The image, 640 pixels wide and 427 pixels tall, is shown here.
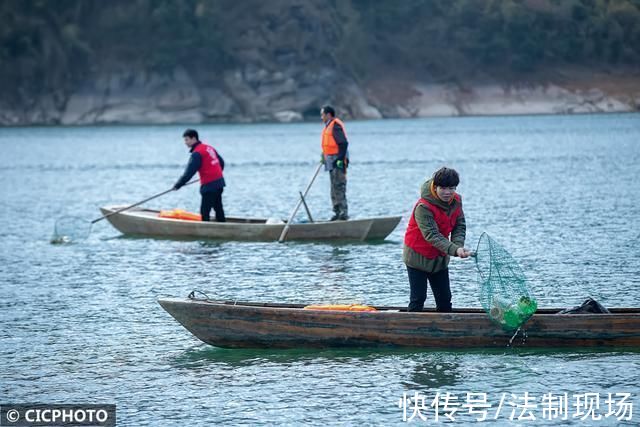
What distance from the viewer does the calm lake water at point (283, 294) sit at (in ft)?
35.0

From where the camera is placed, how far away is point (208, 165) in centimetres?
2033

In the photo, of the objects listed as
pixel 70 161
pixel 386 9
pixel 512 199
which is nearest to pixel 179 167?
pixel 70 161

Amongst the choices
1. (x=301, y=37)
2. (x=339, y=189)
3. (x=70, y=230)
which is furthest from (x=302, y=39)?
(x=339, y=189)

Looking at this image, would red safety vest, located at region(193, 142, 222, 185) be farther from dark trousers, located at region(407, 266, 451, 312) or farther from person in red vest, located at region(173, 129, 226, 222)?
dark trousers, located at region(407, 266, 451, 312)

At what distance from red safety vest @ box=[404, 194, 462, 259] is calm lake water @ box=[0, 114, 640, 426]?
3.48 feet

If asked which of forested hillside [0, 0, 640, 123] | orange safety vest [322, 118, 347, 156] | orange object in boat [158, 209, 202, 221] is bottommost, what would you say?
orange object in boat [158, 209, 202, 221]

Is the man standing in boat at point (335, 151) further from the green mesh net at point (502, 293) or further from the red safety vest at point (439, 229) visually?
the red safety vest at point (439, 229)

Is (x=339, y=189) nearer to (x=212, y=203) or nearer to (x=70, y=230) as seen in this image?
(x=212, y=203)

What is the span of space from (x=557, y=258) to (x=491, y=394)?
8.11 meters

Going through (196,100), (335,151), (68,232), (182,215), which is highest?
(196,100)

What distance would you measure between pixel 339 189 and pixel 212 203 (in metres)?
2.27

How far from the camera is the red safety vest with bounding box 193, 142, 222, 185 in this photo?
2031cm

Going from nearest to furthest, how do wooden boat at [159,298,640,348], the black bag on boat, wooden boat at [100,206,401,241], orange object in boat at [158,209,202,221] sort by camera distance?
Result: wooden boat at [159,298,640,348] → the black bag on boat → wooden boat at [100,206,401,241] → orange object in boat at [158,209,202,221]

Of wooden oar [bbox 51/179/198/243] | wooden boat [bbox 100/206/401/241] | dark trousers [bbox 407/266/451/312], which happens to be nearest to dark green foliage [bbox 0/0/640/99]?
wooden oar [bbox 51/179/198/243]
